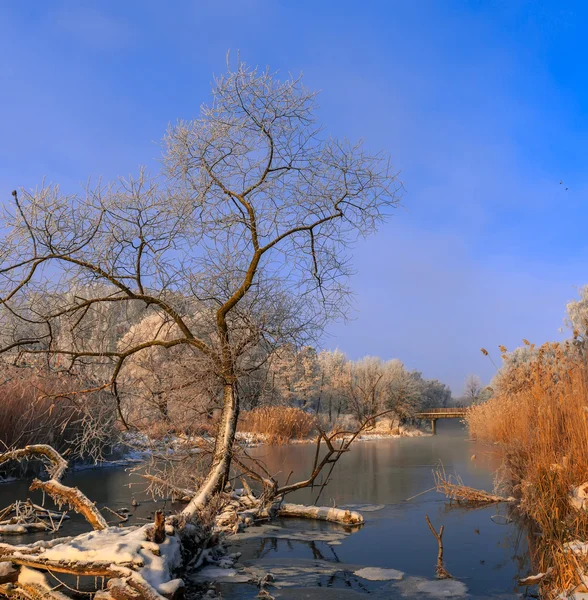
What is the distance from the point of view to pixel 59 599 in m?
4.68

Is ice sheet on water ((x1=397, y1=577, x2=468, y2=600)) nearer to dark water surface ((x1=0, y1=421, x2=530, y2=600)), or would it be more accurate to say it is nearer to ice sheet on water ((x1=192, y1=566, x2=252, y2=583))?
dark water surface ((x1=0, y1=421, x2=530, y2=600))

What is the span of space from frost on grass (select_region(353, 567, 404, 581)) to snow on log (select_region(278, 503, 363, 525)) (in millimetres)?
2138

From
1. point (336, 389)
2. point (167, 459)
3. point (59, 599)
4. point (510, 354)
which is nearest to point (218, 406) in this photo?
point (167, 459)

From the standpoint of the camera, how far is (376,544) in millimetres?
7020

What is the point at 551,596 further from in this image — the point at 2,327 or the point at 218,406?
the point at 2,327

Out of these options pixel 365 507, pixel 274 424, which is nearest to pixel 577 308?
pixel 274 424

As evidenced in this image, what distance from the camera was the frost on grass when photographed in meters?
5.69

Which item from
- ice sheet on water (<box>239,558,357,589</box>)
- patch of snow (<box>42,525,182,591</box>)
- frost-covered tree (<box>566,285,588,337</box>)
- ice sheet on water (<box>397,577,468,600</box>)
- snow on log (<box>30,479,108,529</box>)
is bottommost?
ice sheet on water (<box>239,558,357,589</box>)

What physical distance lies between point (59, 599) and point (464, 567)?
3825 millimetres

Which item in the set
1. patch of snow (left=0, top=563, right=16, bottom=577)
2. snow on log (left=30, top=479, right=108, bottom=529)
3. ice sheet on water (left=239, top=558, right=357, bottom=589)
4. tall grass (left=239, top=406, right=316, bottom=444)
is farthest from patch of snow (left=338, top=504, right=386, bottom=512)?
tall grass (left=239, top=406, right=316, bottom=444)

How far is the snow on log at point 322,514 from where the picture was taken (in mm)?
8145

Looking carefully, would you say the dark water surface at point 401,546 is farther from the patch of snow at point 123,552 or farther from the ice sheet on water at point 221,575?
the patch of snow at point 123,552

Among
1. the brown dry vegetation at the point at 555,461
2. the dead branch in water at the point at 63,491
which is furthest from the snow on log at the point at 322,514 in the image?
the dead branch in water at the point at 63,491

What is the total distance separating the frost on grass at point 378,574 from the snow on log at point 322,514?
2.14 m
